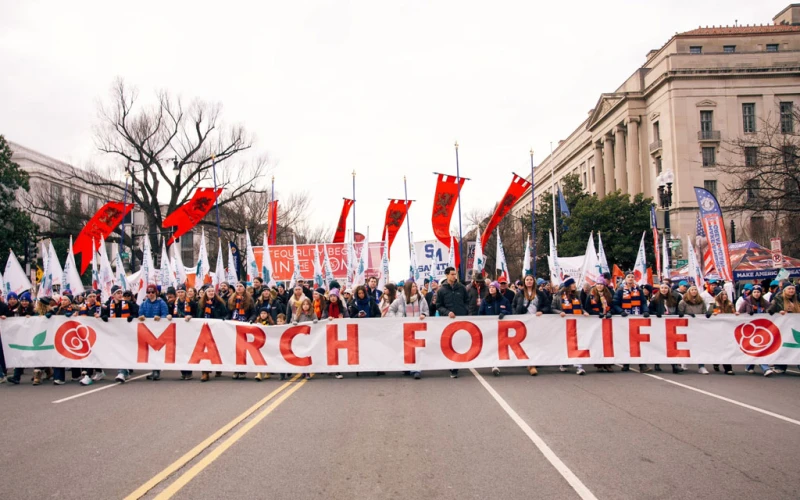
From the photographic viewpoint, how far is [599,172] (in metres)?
83.1

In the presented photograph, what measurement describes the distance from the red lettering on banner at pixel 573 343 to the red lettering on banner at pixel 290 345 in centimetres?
515

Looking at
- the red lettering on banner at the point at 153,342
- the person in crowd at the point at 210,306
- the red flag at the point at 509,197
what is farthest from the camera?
the red flag at the point at 509,197

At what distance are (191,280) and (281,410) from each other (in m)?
26.0

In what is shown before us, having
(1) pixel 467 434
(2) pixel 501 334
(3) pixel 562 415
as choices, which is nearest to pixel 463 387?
(2) pixel 501 334

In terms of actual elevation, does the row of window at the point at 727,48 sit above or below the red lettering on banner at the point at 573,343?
above

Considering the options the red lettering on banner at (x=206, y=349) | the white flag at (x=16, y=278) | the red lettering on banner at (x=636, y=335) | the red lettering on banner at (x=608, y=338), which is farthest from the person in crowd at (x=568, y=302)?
the white flag at (x=16, y=278)

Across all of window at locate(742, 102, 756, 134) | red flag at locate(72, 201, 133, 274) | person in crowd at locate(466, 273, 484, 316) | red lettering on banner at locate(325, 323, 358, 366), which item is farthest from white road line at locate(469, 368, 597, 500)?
window at locate(742, 102, 756, 134)

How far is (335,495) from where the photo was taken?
4.97m

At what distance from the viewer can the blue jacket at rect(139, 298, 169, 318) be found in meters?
13.4

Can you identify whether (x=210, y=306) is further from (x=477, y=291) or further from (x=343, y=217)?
(x=343, y=217)

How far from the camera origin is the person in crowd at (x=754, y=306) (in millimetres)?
12772

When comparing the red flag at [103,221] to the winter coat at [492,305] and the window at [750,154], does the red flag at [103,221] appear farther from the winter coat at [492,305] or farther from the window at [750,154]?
the window at [750,154]

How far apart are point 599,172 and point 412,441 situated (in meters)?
81.4

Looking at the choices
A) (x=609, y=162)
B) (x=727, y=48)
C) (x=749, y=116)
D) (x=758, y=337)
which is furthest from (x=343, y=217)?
(x=727, y=48)
